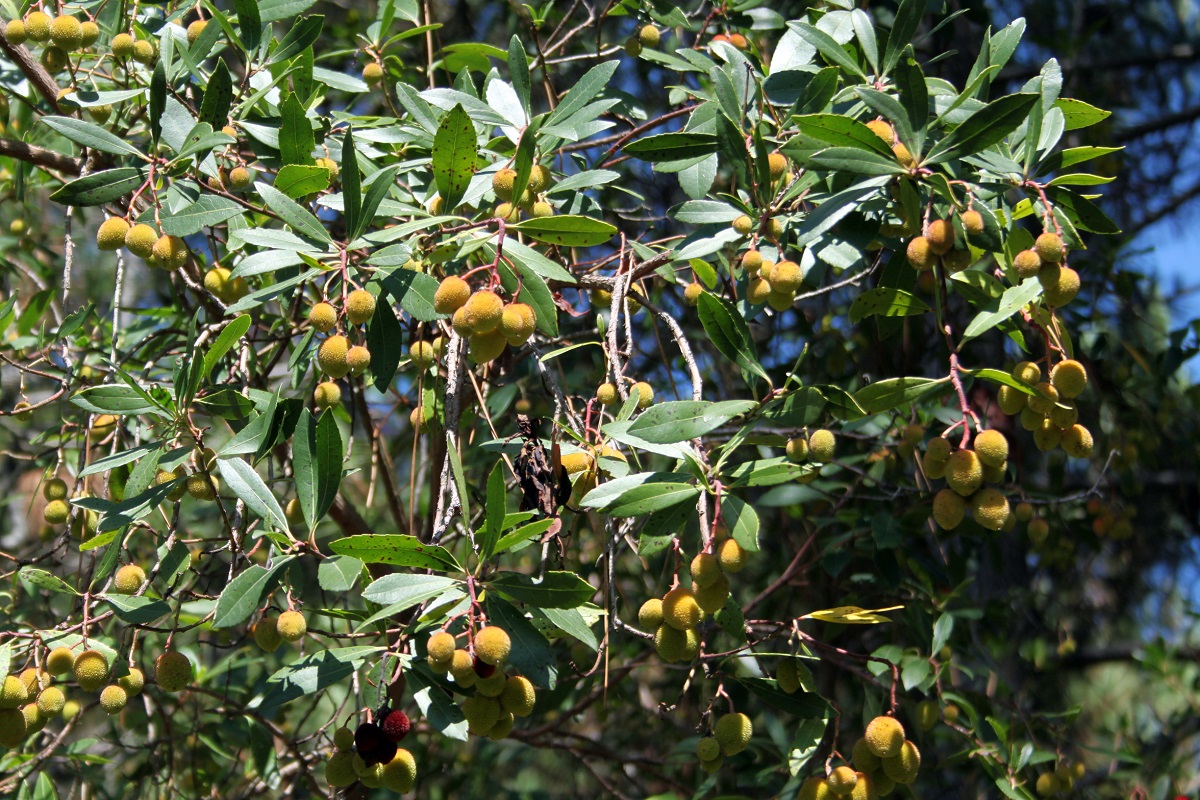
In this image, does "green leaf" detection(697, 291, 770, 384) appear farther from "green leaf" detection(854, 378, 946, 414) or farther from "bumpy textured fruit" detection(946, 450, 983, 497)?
"bumpy textured fruit" detection(946, 450, 983, 497)

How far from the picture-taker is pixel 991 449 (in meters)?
1.31

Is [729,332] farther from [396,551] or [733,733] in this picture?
[733,733]

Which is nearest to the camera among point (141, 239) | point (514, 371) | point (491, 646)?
point (491, 646)

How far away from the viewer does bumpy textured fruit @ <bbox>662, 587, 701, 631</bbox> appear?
4.33 ft

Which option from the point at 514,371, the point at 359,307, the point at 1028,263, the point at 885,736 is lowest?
the point at 514,371

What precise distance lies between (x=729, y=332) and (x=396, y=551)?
1.78 ft

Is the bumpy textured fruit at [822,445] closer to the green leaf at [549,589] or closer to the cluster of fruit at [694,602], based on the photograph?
the cluster of fruit at [694,602]

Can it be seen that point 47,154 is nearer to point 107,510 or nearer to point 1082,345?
point 107,510

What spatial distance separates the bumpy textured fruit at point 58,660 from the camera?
5.02 feet

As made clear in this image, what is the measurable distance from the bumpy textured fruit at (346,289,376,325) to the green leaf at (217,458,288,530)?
10.6 inches

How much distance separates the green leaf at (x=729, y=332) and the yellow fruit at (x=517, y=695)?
0.52m

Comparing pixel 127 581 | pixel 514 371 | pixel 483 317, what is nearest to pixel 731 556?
pixel 483 317

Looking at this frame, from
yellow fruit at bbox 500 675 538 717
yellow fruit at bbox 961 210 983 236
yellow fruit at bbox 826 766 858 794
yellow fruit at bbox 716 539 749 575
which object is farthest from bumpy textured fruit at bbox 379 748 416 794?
yellow fruit at bbox 961 210 983 236

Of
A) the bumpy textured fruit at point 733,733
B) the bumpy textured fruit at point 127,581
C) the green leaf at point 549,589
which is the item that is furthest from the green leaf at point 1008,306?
the bumpy textured fruit at point 127,581
